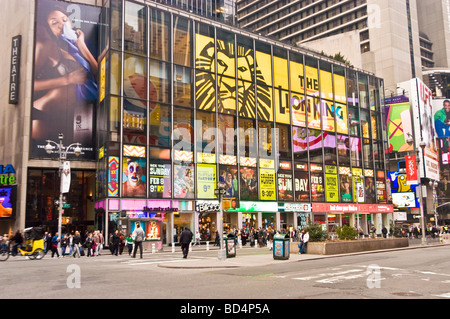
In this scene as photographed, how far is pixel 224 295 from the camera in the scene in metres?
11.1

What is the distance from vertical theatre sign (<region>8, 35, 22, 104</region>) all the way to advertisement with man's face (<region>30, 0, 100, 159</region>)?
249cm

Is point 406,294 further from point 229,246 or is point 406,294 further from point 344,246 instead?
point 344,246

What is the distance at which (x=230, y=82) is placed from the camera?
170 feet

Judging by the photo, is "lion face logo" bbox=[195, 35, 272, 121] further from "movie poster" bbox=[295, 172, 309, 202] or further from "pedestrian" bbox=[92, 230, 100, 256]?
"pedestrian" bbox=[92, 230, 100, 256]

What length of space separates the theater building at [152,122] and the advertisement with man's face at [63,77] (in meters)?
0.10

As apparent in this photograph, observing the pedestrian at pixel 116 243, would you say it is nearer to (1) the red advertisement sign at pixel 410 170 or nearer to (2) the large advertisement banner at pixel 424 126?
(1) the red advertisement sign at pixel 410 170

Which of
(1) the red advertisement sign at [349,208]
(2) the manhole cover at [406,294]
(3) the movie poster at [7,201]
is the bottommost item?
(2) the manhole cover at [406,294]

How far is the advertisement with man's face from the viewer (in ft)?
147

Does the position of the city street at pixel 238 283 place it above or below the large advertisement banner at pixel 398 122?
below

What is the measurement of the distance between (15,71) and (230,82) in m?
23.3

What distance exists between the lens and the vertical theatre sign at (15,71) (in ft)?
151

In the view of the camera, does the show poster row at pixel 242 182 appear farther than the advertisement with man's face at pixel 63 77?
No

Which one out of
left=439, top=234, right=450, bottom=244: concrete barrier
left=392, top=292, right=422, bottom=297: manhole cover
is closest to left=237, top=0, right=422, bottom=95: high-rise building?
left=439, top=234, right=450, bottom=244: concrete barrier

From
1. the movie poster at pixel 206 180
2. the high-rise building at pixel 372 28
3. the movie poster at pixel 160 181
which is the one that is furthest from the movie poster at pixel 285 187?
the high-rise building at pixel 372 28
